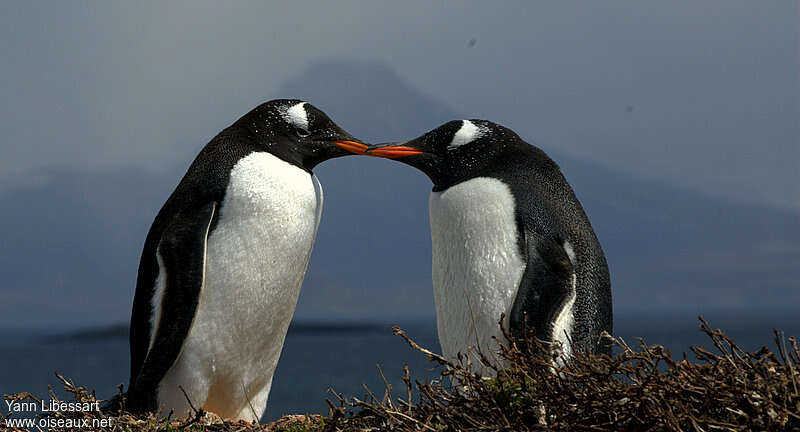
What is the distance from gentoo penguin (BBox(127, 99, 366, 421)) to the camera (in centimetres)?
428

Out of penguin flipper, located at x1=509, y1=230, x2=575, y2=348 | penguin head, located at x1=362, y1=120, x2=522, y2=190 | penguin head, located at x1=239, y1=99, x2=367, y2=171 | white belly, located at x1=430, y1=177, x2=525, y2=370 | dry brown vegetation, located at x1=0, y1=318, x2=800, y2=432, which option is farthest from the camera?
penguin head, located at x1=239, y1=99, x2=367, y2=171

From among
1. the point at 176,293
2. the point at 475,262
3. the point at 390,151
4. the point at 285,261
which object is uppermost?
the point at 390,151

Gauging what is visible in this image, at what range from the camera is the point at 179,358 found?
429 cm

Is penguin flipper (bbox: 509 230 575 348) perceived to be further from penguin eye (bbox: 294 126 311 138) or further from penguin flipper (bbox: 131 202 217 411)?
penguin flipper (bbox: 131 202 217 411)

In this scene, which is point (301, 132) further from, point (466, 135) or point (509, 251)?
point (509, 251)

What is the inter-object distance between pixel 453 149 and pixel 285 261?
3.75 ft

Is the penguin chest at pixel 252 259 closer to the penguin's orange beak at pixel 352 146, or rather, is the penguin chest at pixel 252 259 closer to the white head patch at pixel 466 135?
the penguin's orange beak at pixel 352 146

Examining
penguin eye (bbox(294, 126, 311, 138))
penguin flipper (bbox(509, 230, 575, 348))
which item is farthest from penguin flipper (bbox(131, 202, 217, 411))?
penguin flipper (bbox(509, 230, 575, 348))

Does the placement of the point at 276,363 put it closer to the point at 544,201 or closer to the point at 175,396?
the point at 175,396

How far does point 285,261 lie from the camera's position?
4.44 meters

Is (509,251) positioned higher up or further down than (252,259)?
higher up

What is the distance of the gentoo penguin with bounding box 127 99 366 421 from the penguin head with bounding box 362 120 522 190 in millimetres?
605

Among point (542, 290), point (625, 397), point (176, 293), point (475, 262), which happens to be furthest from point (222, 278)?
point (625, 397)

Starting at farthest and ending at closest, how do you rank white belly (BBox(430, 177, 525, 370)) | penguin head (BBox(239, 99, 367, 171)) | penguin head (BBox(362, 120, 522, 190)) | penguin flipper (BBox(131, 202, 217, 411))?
penguin head (BBox(239, 99, 367, 171)), penguin head (BBox(362, 120, 522, 190)), penguin flipper (BBox(131, 202, 217, 411)), white belly (BBox(430, 177, 525, 370))
